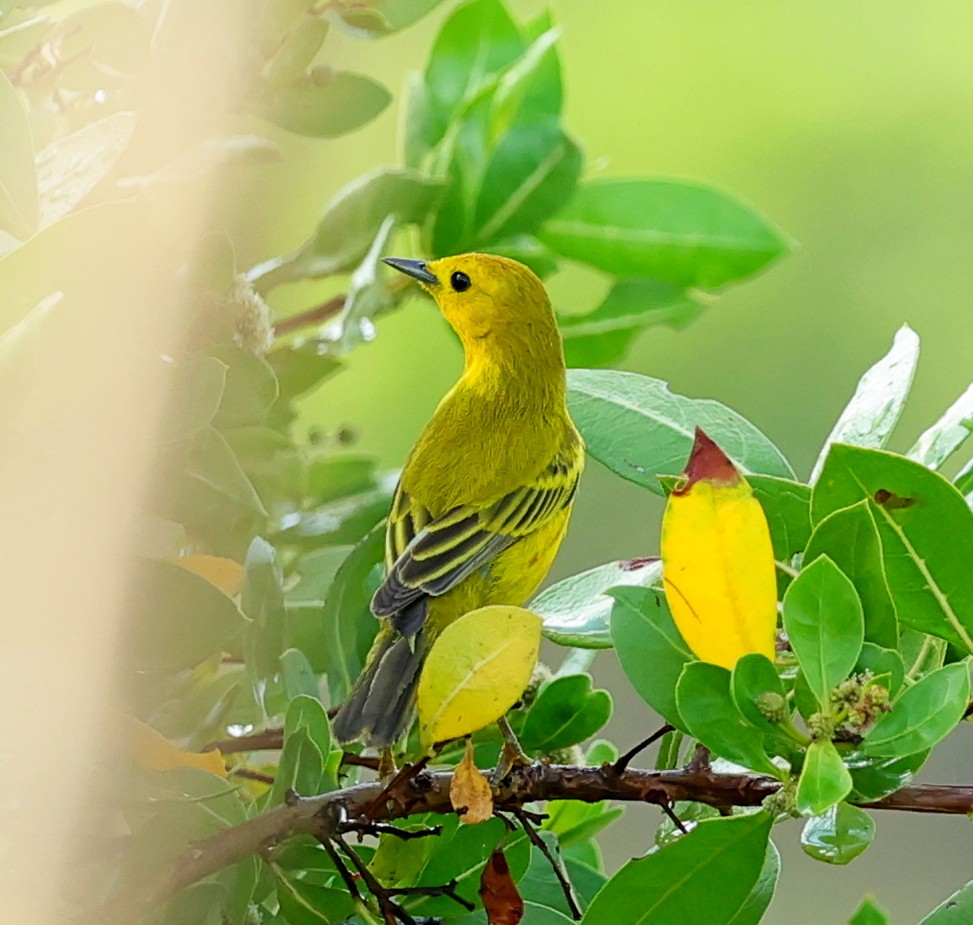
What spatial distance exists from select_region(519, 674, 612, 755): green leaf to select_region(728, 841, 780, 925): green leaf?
0.17 metres

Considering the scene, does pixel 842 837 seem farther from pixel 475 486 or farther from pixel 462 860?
pixel 475 486

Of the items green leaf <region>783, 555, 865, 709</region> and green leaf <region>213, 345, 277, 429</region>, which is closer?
green leaf <region>783, 555, 865, 709</region>

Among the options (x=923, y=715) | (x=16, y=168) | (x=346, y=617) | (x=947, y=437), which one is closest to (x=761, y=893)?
(x=923, y=715)

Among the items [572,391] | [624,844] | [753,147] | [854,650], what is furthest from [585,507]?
[854,650]

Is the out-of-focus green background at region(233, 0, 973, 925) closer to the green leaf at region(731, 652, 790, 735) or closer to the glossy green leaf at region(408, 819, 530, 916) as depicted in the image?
the glossy green leaf at region(408, 819, 530, 916)

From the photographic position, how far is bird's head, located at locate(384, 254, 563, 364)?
5.18ft

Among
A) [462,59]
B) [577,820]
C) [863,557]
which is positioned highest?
[462,59]

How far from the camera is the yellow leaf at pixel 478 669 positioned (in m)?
0.71

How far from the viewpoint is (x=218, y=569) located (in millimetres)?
980

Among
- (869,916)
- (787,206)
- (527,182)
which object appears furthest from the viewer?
(787,206)

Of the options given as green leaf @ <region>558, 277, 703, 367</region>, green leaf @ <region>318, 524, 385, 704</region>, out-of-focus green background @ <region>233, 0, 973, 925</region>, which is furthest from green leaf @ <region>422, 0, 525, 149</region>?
out-of-focus green background @ <region>233, 0, 973, 925</region>

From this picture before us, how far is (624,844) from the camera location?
12.8ft

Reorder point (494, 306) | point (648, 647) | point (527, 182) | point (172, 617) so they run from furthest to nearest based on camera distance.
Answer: point (494, 306)
point (527, 182)
point (172, 617)
point (648, 647)

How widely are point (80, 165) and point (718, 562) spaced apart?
492 millimetres
